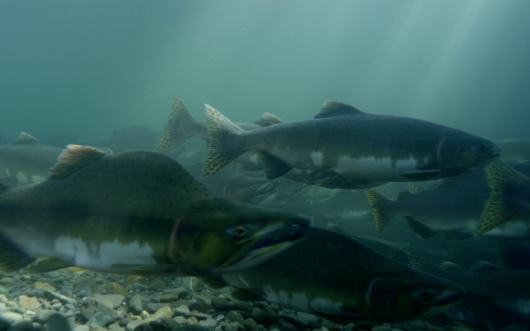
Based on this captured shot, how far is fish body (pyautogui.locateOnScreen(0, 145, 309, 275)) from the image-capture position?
1.65 m

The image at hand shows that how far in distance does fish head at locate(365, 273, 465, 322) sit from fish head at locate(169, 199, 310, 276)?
76cm

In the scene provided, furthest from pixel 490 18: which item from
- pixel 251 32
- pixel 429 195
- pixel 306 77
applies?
pixel 429 195

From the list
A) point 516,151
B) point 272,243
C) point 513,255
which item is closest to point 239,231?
point 272,243

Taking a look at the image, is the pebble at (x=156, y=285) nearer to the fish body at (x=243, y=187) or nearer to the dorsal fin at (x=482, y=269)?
the fish body at (x=243, y=187)

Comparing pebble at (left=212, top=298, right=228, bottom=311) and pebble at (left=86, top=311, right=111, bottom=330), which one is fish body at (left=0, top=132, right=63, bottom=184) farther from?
pebble at (left=212, top=298, right=228, bottom=311)

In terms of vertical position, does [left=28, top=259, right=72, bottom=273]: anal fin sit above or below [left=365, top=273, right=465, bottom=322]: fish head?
below

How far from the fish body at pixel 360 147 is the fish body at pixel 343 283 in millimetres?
1501

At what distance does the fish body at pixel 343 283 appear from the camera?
1908mm

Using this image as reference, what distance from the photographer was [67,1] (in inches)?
1588

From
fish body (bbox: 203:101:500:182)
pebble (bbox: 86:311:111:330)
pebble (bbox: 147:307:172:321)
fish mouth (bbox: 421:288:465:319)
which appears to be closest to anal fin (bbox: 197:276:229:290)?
pebble (bbox: 147:307:172:321)

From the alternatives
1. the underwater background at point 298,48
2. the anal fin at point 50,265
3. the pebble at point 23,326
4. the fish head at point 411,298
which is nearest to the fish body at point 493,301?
the fish head at point 411,298

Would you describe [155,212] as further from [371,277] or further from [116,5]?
[116,5]

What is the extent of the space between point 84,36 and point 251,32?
126ft

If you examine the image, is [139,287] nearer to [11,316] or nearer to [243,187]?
[11,316]
